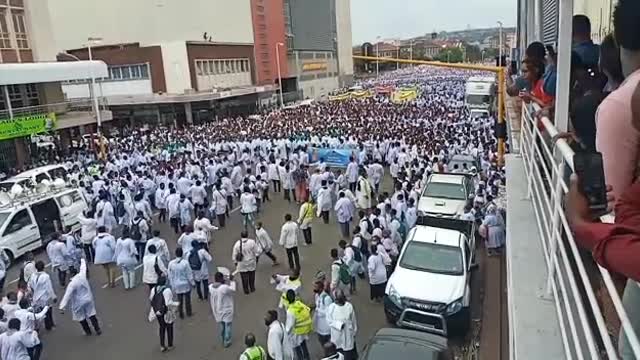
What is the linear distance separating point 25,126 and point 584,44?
24.4m

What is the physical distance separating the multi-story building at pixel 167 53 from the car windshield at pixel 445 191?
92.8ft

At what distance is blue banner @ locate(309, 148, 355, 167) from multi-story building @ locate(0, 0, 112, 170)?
1258cm

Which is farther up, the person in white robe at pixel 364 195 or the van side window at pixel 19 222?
the van side window at pixel 19 222

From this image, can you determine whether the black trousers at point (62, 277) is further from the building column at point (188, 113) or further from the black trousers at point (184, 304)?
the building column at point (188, 113)

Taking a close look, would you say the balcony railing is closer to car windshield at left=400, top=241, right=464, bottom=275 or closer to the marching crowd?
the marching crowd

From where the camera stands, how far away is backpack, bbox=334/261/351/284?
9656 millimetres

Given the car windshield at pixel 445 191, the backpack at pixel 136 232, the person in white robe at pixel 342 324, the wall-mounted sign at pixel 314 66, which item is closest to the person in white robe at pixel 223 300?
the person in white robe at pixel 342 324

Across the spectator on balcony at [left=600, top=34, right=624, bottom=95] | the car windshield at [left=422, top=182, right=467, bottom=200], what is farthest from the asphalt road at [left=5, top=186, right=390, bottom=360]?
the spectator on balcony at [left=600, top=34, right=624, bottom=95]

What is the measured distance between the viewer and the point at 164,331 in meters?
8.84

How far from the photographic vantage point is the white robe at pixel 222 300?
28.1 ft

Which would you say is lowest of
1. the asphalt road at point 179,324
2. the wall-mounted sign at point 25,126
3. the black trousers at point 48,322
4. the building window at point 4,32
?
the asphalt road at point 179,324

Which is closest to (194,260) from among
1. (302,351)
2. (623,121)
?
(302,351)

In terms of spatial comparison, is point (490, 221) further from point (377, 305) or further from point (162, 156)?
point (162, 156)

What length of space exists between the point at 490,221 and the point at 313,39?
195 ft
